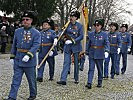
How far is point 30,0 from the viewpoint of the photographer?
25016mm

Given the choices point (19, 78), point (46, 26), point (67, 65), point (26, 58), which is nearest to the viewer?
point (26, 58)

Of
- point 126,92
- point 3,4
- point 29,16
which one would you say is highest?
point 3,4

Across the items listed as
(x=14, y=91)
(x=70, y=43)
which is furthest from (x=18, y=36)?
(x=70, y=43)

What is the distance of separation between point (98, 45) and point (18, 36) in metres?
2.83

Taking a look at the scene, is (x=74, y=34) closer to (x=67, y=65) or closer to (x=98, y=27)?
(x=98, y=27)

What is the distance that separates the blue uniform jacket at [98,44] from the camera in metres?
9.23

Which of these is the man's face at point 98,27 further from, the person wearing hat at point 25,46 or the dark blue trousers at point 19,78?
the dark blue trousers at point 19,78

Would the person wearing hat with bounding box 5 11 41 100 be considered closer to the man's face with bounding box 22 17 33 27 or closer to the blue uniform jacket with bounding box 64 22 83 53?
the man's face with bounding box 22 17 33 27

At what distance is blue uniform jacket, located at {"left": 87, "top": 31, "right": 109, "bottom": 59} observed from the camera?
363 inches

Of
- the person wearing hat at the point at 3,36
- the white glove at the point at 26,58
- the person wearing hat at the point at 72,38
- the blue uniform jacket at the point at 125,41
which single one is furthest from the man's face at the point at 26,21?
the person wearing hat at the point at 3,36

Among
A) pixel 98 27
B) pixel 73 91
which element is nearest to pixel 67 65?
pixel 73 91

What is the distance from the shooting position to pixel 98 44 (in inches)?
365

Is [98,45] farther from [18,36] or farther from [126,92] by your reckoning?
[18,36]

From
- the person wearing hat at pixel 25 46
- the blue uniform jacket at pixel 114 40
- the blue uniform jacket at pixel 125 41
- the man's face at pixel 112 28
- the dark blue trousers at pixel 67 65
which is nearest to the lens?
the person wearing hat at pixel 25 46
